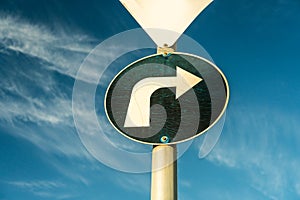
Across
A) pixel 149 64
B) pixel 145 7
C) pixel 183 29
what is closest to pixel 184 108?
pixel 149 64

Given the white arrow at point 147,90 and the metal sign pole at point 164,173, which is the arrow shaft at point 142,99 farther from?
the metal sign pole at point 164,173

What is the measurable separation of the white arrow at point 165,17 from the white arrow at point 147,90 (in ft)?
1.36

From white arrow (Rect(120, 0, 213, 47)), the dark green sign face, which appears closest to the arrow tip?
the dark green sign face

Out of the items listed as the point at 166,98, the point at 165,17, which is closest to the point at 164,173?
the point at 166,98

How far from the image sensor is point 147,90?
3.44 m

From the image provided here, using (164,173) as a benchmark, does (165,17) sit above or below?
above

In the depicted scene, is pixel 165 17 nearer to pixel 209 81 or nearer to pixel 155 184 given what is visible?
pixel 209 81

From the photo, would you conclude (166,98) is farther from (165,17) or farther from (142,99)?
(165,17)

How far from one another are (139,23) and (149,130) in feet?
3.93

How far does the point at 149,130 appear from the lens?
10.7 ft

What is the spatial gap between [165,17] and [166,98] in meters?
0.87

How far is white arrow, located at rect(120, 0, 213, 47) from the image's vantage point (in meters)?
3.63

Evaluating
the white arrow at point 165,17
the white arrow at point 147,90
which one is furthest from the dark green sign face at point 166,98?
the white arrow at point 165,17

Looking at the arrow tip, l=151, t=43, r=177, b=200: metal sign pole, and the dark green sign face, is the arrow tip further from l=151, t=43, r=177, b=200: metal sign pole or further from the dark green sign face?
l=151, t=43, r=177, b=200: metal sign pole
